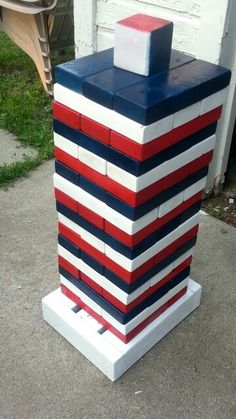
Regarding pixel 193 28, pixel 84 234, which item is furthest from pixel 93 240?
pixel 193 28

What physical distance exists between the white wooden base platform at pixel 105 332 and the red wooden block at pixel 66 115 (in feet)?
2.87

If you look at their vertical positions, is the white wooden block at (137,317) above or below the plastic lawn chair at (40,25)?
below

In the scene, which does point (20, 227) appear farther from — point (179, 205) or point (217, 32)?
point (217, 32)

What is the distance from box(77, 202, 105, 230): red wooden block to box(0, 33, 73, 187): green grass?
1484 mm

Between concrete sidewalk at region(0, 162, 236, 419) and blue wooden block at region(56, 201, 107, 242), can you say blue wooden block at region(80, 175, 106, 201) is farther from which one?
concrete sidewalk at region(0, 162, 236, 419)

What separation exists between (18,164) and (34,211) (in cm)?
51

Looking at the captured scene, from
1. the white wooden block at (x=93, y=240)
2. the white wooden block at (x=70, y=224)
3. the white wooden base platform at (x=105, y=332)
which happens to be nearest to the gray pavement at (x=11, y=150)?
the white wooden base platform at (x=105, y=332)

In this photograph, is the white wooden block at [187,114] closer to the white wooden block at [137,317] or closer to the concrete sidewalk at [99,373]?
the white wooden block at [137,317]

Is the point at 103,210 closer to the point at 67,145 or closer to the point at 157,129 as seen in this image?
the point at 67,145

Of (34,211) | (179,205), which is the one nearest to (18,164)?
(34,211)

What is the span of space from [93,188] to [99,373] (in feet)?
2.70

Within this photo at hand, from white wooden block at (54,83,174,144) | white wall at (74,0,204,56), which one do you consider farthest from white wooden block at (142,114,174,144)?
white wall at (74,0,204,56)

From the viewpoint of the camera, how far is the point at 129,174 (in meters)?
1.68

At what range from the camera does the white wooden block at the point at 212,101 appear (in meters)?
1.77
